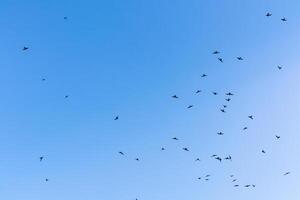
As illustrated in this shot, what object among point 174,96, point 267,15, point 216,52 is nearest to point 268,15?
point 267,15

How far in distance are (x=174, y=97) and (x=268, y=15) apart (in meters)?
11.7

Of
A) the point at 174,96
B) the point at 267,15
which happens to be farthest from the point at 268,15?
the point at 174,96

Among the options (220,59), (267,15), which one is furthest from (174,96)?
(267,15)

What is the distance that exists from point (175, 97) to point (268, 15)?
38.2ft

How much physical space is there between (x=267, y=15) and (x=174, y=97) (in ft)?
38.5

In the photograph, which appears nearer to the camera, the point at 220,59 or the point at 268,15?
the point at 268,15

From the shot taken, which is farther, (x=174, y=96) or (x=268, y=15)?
(x=174, y=96)

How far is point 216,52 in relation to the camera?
151 feet

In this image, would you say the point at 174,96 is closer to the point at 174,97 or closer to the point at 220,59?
the point at 174,97

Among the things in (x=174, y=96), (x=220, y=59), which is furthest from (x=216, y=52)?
(x=174, y=96)

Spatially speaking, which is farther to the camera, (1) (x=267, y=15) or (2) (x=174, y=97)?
(2) (x=174, y=97)

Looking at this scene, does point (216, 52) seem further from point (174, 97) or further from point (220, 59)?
point (174, 97)

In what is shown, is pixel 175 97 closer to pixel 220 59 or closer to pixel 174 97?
pixel 174 97

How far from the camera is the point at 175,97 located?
156 ft
